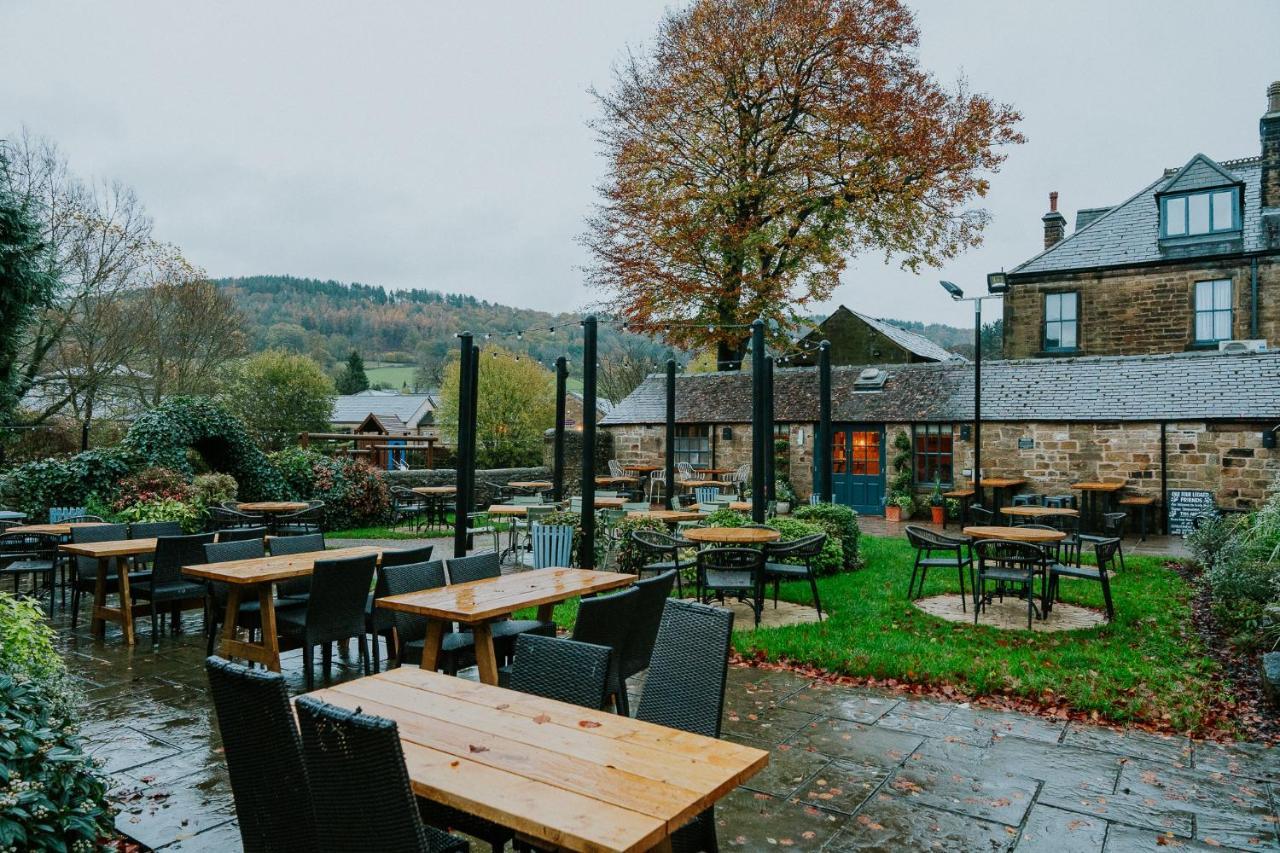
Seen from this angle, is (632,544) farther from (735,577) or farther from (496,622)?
(496,622)

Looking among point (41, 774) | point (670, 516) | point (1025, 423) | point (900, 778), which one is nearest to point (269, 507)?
point (670, 516)

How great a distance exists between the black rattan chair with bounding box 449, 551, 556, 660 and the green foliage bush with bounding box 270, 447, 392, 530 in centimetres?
1025

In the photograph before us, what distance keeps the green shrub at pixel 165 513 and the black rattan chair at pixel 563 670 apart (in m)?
9.05

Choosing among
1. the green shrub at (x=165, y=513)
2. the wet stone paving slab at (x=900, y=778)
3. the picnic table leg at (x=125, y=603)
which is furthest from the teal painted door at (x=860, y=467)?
the picnic table leg at (x=125, y=603)

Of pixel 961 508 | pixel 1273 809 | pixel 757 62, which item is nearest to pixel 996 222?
pixel 757 62

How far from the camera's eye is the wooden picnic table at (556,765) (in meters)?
1.63

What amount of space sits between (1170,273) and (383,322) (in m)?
40.0

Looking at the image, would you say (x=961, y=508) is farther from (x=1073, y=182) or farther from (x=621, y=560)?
(x=1073, y=182)

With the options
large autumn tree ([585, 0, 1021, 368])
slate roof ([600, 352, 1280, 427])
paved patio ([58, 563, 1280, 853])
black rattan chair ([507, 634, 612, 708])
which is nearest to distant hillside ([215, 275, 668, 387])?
large autumn tree ([585, 0, 1021, 368])

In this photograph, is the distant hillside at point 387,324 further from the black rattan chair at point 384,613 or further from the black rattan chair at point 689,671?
A: the black rattan chair at point 689,671

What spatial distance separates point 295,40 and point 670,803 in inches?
520

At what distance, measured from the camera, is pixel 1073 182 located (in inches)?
929

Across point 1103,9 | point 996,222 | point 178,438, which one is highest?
point 1103,9

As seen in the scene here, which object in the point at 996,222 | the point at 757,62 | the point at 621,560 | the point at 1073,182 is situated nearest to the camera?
the point at 621,560
